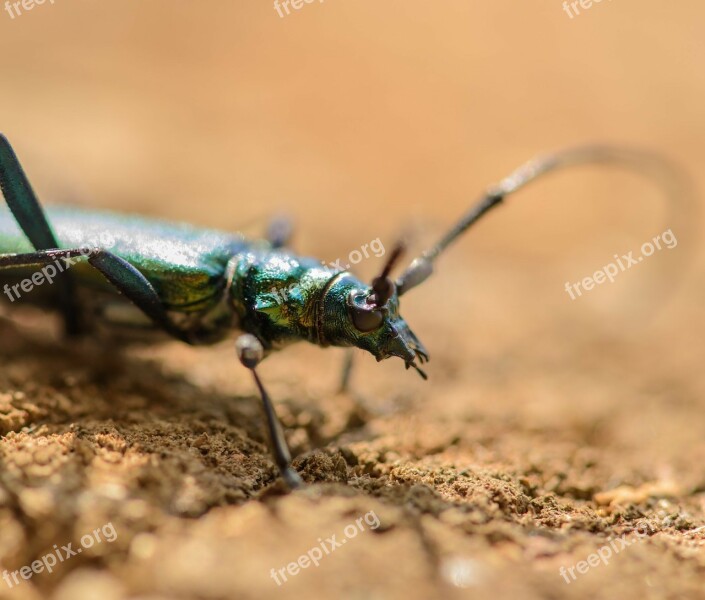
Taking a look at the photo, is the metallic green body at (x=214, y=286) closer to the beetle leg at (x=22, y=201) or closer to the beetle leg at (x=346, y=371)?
the beetle leg at (x=22, y=201)

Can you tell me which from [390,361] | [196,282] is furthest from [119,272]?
[390,361]

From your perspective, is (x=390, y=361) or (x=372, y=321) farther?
(x=390, y=361)

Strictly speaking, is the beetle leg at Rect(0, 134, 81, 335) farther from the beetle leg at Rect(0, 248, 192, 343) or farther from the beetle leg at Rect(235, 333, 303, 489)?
the beetle leg at Rect(235, 333, 303, 489)

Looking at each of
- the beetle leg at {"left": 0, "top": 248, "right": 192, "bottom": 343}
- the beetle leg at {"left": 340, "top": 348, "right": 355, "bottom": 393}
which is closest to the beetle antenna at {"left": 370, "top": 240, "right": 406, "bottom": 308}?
the beetle leg at {"left": 340, "top": 348, "right": 355, "bottom": 393}

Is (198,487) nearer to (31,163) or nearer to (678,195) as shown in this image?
(31,163)

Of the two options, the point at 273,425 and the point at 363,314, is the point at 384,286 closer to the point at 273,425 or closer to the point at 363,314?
the point at 363,314

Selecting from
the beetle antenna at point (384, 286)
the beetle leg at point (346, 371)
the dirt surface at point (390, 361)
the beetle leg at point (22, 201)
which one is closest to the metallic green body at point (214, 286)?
the beetle antenna at point (384, 286)

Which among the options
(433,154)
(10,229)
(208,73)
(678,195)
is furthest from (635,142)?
(10,229)
